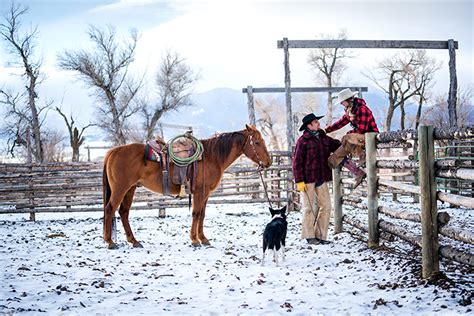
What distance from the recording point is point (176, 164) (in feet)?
23.7

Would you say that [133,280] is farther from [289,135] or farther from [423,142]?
[289,135]

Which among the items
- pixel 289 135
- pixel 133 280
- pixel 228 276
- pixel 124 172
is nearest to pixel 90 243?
pixel 124 172

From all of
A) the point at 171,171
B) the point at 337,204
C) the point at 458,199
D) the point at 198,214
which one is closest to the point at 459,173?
the point at 458,199

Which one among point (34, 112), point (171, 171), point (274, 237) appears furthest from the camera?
point (34, 112)

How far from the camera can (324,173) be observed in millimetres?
6730

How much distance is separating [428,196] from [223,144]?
3846 mm

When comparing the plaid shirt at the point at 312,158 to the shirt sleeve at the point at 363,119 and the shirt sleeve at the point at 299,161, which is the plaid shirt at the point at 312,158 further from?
the shirt sleeve at the point at 363,119

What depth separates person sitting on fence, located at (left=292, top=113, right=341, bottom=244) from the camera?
6.66 metres

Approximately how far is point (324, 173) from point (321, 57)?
1179 inches

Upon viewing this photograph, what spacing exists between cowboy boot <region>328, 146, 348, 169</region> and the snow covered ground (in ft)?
4.00

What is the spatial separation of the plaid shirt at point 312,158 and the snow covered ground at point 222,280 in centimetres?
104

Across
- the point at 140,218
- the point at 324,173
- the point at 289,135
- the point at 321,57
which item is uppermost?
the point at 321,57

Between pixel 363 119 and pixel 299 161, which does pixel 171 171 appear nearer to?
pixel 299 161

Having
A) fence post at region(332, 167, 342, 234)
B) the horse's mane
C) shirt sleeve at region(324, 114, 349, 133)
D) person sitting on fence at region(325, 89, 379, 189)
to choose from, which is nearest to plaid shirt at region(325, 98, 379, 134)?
person sitting on fence at region(325, 89, 379, 189)
